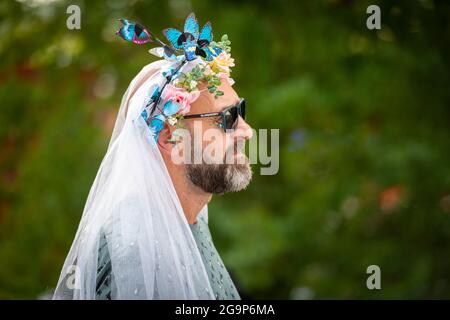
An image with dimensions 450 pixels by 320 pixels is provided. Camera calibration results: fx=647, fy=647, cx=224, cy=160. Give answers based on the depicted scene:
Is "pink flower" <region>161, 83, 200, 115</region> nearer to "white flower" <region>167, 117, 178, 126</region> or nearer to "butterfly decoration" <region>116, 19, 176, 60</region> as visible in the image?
"white flower" <region>167, 117, 178, 126</region>

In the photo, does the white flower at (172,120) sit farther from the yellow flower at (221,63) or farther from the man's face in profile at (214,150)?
the yellow flower at (221,63)

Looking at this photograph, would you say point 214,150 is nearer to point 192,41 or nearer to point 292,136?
point 192,41

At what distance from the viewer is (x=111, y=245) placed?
7.89 ft

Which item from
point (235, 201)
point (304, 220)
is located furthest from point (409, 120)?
point (235, 201)

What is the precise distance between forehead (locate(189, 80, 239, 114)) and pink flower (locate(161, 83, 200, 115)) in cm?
7

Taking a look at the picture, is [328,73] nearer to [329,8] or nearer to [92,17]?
[329,8]

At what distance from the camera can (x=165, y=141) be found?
111 inches

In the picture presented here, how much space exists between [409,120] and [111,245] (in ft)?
11.4

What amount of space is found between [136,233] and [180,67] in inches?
29.5

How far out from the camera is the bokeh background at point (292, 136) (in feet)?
16.4

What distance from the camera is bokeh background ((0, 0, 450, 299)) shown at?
4992 mm

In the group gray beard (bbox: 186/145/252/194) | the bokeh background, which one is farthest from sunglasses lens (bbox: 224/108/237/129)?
the bokeh background

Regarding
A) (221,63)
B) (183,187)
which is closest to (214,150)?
(183,187)

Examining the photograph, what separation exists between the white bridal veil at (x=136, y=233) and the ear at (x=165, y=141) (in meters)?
0.13
